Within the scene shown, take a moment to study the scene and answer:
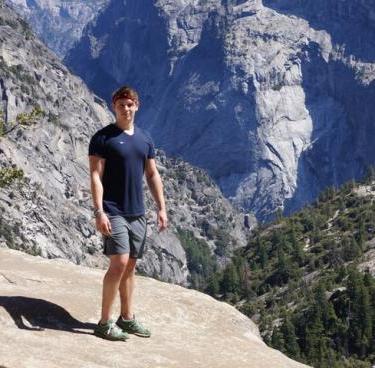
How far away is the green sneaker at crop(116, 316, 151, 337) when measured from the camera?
54.5 feet

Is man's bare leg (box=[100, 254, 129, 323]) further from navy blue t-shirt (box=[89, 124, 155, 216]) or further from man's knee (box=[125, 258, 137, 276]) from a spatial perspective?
navy blue t-shirt (box=[89, 124, 155, 216])

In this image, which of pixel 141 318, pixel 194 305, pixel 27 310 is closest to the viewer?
pixel 27 310

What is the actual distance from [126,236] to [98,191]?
1.19m

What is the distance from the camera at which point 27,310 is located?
16.5 m

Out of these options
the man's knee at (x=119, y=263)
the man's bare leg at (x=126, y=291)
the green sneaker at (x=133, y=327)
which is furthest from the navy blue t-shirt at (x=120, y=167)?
the green sneaker at (x=133, y=327)

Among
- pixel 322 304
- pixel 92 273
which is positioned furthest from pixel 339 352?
pixel 92 273

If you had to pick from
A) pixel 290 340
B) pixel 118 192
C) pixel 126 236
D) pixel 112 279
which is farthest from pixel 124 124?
pixel 290 340

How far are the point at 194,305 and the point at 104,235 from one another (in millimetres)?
5464

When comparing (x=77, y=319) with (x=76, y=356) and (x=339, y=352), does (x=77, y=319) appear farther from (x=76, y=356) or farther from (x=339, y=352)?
(x=339, y=352)

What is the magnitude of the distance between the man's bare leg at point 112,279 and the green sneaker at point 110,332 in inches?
5.3

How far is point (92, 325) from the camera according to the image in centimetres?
1672

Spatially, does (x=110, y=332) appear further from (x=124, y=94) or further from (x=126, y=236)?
(x=124, y=94)

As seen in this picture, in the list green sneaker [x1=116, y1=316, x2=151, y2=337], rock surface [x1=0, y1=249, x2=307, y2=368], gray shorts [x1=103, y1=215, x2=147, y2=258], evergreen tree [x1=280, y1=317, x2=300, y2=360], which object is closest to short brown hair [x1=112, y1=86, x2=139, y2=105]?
gray shorts [x1=103, y1=215, x2=147, y2=258]

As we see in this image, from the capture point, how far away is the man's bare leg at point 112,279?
50.8ft
